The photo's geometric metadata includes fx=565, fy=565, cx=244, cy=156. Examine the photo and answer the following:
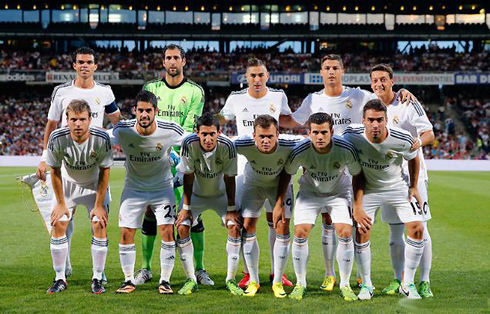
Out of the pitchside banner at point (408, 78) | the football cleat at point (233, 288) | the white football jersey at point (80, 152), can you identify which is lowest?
the football cleat at point (233, 288)

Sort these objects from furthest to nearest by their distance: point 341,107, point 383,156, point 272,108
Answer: point 272,108
point 341,107
point 383,156

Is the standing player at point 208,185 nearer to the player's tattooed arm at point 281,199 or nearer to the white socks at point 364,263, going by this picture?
the player's tattooed arm at point 281,199

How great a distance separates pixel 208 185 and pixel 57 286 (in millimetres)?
1762

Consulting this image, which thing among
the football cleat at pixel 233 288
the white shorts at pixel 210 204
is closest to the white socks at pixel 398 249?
the football cleat at pixel 233 288

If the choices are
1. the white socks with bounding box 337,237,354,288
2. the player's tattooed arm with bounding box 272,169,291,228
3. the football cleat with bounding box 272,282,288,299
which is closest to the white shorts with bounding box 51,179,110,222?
the player's tattooed arm with bounding box 272,169,291,228

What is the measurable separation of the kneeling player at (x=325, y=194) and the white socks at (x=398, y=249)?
617mm

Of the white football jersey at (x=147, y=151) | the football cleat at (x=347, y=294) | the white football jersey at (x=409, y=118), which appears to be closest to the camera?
the football cleat at (x=347, y=294)

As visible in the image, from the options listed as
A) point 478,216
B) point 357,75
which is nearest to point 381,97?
point 478,216

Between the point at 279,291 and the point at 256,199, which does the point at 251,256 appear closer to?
the point at 279,291

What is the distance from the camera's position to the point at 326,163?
539cm

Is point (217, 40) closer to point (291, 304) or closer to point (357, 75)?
point (357, 75)

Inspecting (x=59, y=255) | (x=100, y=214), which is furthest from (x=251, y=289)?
(x=59, y=255)

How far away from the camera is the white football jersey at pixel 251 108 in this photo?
630cm

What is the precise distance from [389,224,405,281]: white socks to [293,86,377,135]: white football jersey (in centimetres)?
119
